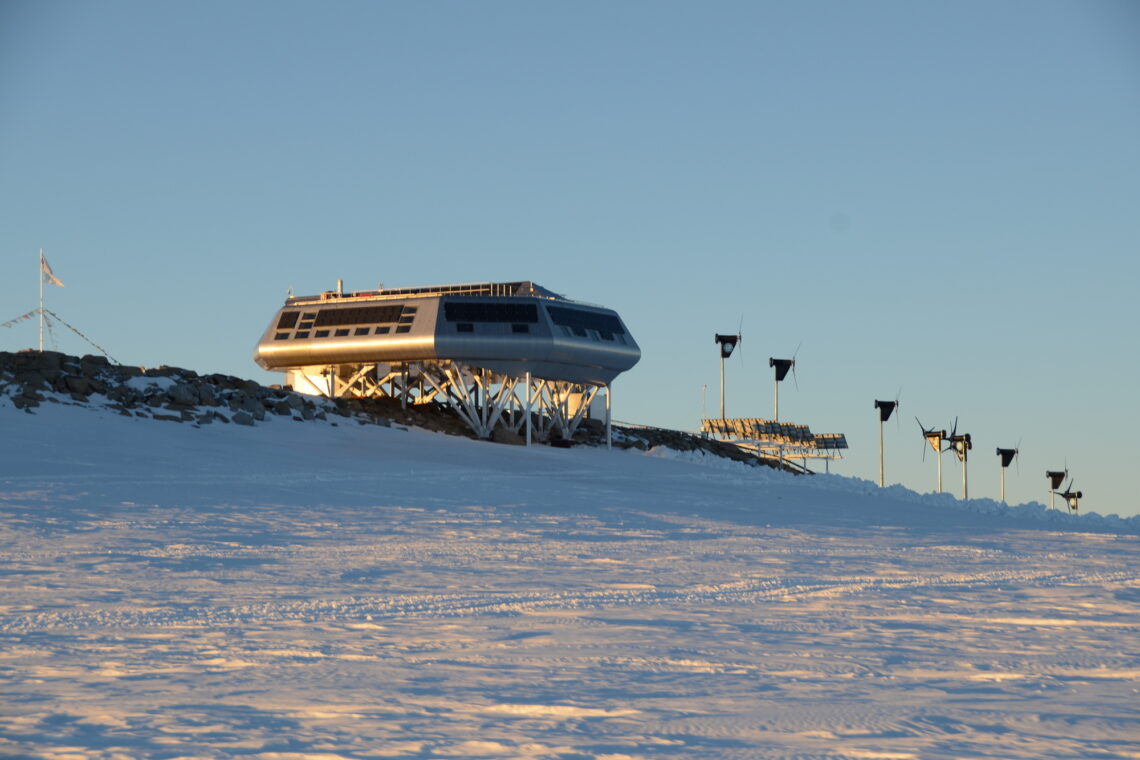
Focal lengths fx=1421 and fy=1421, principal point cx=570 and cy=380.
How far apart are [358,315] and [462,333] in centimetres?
622

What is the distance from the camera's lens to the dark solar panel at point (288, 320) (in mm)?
69375

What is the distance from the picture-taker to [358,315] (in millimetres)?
67250

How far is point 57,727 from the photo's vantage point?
1202cm

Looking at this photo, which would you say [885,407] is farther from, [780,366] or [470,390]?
[470,390]

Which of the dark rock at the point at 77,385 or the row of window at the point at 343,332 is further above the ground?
the row of window at the point at 343,332

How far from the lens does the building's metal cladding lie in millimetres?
64000

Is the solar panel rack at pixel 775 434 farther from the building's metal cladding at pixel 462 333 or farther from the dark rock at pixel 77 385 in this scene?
the dark rock at pixel 77 385

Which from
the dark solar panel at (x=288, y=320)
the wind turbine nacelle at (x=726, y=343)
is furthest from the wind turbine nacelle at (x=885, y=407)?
the dark solar panel at (x=288, y=320)

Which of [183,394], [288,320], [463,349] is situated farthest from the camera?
[288,320]

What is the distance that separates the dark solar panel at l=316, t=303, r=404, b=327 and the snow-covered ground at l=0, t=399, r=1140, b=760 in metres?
30.4

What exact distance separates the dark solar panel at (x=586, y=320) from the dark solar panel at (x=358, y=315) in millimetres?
7274

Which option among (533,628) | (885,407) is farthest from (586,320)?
(533,628)

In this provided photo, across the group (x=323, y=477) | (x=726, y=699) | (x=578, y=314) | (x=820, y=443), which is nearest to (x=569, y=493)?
(x=323, y=477)

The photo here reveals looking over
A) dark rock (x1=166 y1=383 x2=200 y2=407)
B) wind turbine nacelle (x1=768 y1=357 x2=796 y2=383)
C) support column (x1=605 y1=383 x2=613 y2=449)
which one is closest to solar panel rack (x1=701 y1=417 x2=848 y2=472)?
wind turbine nacelle (x1=768 y1=357 x2=796 y2=383)
